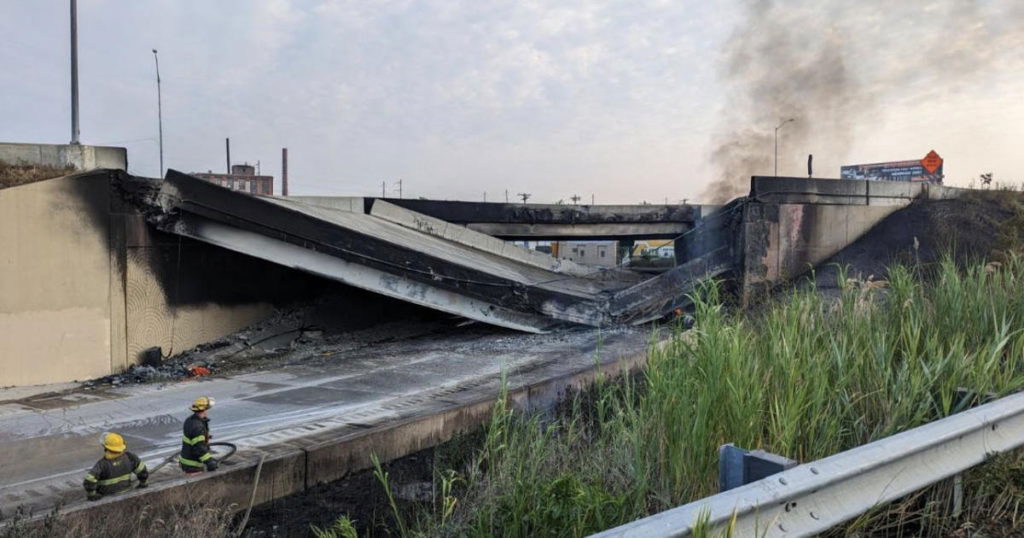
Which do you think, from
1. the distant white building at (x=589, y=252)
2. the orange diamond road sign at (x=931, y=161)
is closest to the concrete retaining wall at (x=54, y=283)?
the orange diamond road sign at (x=931, y=161)

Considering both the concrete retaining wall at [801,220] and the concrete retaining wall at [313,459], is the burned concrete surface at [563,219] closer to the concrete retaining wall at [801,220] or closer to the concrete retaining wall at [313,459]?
the concrete retaining wall at [801,220]

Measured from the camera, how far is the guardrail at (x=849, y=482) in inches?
78.1

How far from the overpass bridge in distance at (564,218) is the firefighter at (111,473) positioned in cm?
1403

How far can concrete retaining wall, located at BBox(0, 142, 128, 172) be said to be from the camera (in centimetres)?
1230

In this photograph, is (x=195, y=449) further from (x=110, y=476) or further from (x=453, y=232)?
(x=453, y=232)

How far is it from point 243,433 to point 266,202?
5.52 metres

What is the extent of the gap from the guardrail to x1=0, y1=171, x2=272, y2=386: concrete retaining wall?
10.5 meters

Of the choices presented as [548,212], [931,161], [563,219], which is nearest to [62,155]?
[548,212]

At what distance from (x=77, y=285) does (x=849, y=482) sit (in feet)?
36.1

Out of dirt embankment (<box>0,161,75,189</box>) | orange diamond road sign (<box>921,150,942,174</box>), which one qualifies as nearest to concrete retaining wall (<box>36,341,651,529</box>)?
dirt embankment (<box>0,161,75,189</box>)

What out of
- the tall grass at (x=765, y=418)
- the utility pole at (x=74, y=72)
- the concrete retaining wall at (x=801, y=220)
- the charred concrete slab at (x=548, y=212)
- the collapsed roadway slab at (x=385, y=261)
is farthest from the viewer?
the charred concrete slab at (x=548, y=212)

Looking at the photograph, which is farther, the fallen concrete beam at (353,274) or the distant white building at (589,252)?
the distant white building at (589,252)

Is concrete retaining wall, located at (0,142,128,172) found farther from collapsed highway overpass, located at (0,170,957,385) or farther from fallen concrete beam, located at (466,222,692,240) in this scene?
fallen concrete beam, located at (466,222,692,240)

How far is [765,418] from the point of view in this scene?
3375 millimetres
